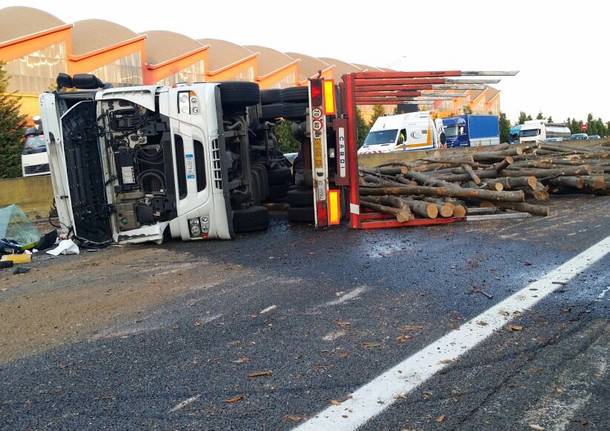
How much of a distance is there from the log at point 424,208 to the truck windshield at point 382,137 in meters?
14.1

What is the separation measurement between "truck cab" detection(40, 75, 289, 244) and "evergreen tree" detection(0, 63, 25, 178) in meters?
18.6

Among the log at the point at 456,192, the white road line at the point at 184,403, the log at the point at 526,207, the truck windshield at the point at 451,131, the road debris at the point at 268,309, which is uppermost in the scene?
the truck windshield at the point at 451,131

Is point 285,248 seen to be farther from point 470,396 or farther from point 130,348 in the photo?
point 470,396

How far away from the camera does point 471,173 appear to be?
1114 centimetres

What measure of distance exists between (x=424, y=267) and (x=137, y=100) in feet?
15.5

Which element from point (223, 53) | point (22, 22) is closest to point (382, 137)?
point (22, 22)

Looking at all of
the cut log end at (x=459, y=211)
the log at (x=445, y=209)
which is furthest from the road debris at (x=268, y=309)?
the cut log end at (x=459, y=211)

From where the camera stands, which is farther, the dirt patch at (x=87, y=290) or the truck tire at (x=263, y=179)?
the truck tire at (x=263, y=179)

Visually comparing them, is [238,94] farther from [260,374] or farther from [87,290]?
[260,374]

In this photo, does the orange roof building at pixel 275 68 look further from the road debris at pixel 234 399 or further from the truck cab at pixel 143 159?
the road debris at pixel 234 399

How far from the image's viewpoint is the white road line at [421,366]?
108 inches

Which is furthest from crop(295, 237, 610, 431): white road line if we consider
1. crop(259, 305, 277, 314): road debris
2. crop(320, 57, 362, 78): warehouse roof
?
crop(320, 57, 362, 78): warehouse roof

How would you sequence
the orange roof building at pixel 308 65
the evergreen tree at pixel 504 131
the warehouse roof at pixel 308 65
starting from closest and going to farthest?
the evergreen tree at pixel 504 131
the orange roof building at pixel 308 65
the warehouse roof at pixel 308 65

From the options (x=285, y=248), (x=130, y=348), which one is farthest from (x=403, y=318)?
(x=285, y=248)
